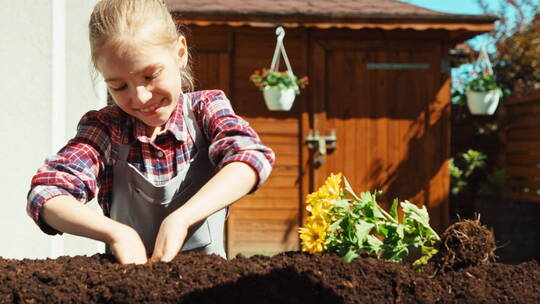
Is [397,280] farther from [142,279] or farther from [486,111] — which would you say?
[486,111]

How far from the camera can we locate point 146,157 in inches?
65.1

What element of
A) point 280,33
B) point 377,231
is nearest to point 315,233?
point 377,231

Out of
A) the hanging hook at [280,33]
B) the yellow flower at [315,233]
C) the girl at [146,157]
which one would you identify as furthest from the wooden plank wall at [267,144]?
the yellow flower at [315,233]

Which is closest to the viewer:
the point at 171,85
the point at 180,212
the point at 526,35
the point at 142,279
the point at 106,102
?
the point at 142,279

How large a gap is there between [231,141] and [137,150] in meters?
0.34

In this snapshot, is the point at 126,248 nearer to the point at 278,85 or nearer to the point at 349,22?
the point at 278,85

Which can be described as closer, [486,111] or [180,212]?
[180,212]

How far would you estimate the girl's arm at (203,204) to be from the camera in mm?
1243

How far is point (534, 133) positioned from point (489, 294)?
7.78 meters

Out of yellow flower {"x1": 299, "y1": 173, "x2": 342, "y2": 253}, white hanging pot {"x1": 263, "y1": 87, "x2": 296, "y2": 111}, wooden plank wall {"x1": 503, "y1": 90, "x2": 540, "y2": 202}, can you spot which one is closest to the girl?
yellow flower {"x1": 299, "y1": 173, "x2": 342, "y2": 253}

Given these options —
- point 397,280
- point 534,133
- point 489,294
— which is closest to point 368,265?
point 397,280

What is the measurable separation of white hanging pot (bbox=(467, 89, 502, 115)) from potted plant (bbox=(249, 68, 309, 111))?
226 cm

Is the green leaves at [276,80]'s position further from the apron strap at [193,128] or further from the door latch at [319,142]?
the apron strap at [193,128]

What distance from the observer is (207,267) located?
47.1 inches
